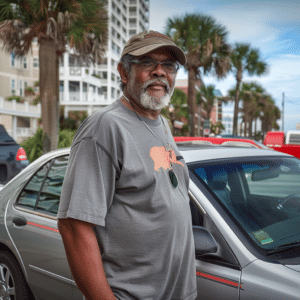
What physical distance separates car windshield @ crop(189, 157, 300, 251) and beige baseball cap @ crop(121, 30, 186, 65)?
29.9 inches

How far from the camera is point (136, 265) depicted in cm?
144

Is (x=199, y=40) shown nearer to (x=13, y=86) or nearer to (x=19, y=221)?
(x=19, y=221)

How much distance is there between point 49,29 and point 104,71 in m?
56.9

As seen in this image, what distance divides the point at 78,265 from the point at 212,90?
53.9 metres

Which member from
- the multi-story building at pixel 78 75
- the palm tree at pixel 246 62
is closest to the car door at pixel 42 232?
the multi-story building at pixel 78 75

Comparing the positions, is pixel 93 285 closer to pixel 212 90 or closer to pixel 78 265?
pixel 78 265

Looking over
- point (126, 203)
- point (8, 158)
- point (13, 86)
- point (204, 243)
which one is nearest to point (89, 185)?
point (126, 203)

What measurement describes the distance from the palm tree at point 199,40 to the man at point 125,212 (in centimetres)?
2076

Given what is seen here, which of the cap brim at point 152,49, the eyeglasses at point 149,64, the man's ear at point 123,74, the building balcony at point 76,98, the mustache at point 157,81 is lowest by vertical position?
the mustache at point 157,81

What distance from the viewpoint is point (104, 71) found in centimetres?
6894

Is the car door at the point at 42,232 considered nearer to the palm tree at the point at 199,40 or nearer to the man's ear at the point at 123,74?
the man's ear at the point at 123,74

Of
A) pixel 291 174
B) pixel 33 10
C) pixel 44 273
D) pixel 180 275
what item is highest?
pixel 33 10

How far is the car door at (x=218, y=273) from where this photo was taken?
1764 mm

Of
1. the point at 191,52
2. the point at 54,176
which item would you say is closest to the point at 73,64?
the point at 191,52
